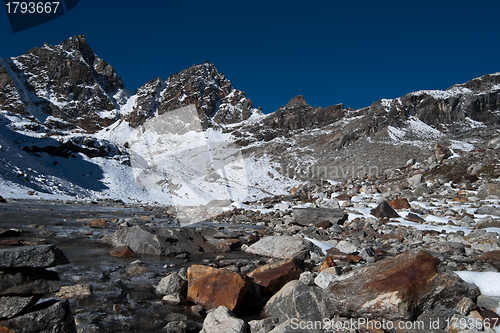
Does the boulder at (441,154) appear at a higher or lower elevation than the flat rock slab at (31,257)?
higher

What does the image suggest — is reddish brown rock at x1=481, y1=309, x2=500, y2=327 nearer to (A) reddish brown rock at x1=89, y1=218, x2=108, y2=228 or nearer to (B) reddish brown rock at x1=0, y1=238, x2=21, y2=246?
(B) reddish brown rock at x1=0, y1=238, x2=21, y2=246

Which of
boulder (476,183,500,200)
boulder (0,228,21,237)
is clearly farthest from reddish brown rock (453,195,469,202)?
boulder (0,228,21,237)

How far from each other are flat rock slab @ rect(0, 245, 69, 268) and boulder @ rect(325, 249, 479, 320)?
3.77 m

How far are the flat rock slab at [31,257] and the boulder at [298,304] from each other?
3.05 meters

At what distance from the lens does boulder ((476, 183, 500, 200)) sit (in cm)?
1244

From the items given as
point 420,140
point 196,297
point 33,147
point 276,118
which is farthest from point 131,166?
point 276,118

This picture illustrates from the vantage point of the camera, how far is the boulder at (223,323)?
11.0 ft

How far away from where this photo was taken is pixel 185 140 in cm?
12431

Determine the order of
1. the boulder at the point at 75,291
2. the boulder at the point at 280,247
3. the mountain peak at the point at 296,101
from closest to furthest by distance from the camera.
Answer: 1. the boulder at the point at 75,291
2. the boulder at the point at 280,247
3. the mountain peak at the point at 296,101

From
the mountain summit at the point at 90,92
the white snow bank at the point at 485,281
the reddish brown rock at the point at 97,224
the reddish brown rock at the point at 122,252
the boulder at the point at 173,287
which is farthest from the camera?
the mountain summit at the point at 90,92

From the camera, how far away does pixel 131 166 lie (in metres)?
46.0

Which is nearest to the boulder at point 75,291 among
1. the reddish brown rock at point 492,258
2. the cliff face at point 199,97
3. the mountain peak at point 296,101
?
the reddish brown rock at point 492,258

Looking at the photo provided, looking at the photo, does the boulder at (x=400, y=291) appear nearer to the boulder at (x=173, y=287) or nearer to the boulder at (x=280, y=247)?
the boulder at (x=173, y=287)

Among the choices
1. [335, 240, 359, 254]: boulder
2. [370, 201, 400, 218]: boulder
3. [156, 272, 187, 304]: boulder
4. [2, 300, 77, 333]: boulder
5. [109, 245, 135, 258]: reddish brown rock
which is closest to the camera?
[2, 300, 77, 333]: boulder
